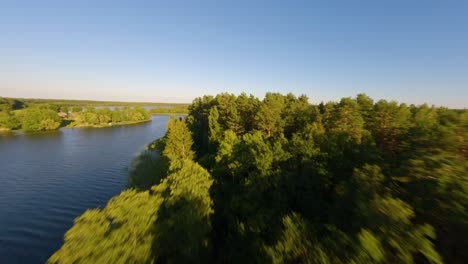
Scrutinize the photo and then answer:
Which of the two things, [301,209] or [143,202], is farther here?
[301,209]

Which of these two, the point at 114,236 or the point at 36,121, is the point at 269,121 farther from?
the point at 36,121

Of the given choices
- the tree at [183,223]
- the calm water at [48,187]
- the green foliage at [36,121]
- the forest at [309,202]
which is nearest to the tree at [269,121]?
the forest at [309,202]

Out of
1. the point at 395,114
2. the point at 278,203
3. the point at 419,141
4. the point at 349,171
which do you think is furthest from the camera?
the point at 395,114

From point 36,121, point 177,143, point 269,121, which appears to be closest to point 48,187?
point 177,143

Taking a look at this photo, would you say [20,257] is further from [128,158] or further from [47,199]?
[128,158]

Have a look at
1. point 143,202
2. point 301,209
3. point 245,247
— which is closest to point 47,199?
point 143,202

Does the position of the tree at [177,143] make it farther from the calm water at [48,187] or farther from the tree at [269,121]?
the tree at [269,121]
